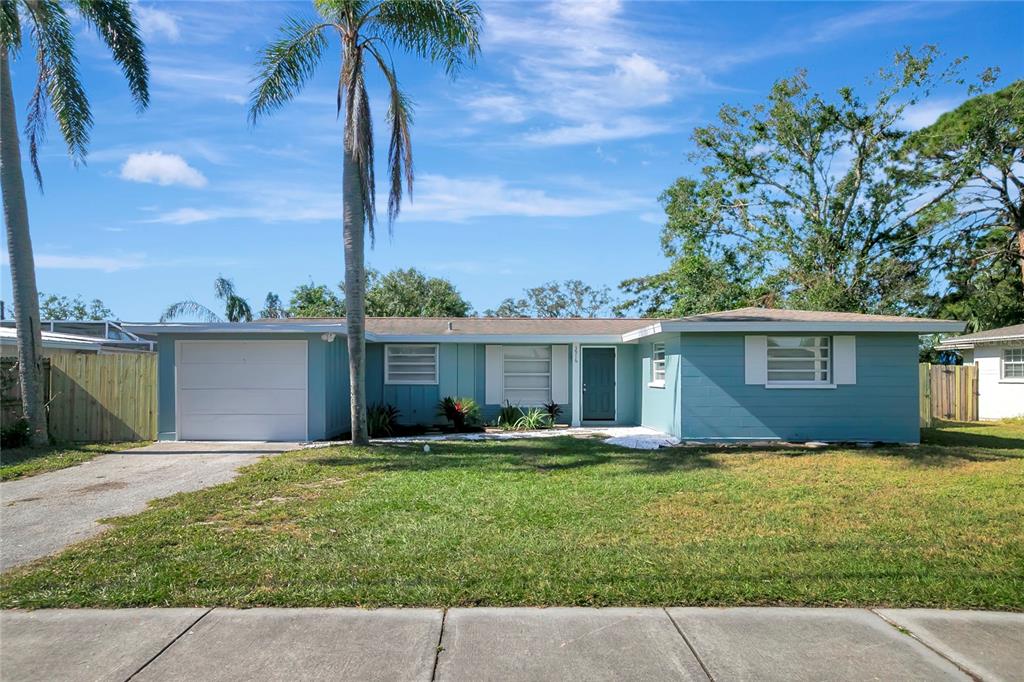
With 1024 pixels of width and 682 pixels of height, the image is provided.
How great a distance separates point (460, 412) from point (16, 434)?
8.57 meters

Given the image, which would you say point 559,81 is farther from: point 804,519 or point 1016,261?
point 1016,261

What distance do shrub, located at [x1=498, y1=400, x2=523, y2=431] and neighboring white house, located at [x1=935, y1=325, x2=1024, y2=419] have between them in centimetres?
Result: 1455

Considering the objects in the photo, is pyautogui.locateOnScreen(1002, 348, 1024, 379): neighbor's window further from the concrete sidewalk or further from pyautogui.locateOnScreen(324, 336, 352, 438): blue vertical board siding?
the concrete sidewalk

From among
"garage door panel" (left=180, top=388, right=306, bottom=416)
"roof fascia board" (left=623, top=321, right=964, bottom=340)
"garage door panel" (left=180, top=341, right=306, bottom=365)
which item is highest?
"roof fascia board" (left=623, top=321, right=964, bottom=340)

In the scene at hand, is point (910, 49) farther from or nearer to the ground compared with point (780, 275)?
farther from the ground

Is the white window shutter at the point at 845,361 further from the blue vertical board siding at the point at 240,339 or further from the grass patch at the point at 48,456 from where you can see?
the grass patch at the point at 48,456

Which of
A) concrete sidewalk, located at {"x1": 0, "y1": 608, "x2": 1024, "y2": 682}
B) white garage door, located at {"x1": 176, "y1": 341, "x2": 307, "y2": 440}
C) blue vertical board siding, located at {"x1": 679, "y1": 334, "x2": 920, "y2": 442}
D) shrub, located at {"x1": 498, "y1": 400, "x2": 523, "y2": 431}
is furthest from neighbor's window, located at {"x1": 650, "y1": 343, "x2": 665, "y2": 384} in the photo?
concrete sidewalk, located at {"x1": 0, "y1": 608, "x2": 1024, "y2": 682}

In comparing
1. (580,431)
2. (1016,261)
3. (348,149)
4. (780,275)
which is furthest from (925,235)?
(348,149)

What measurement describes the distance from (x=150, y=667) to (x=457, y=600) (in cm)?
189

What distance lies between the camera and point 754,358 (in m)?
13.6

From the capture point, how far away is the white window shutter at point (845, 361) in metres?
13.7

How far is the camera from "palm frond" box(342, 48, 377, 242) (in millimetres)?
11984

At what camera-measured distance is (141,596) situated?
15.8 feet

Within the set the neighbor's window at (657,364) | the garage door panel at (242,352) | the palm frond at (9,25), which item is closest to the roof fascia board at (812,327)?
the neighbor's window at (657,364)
